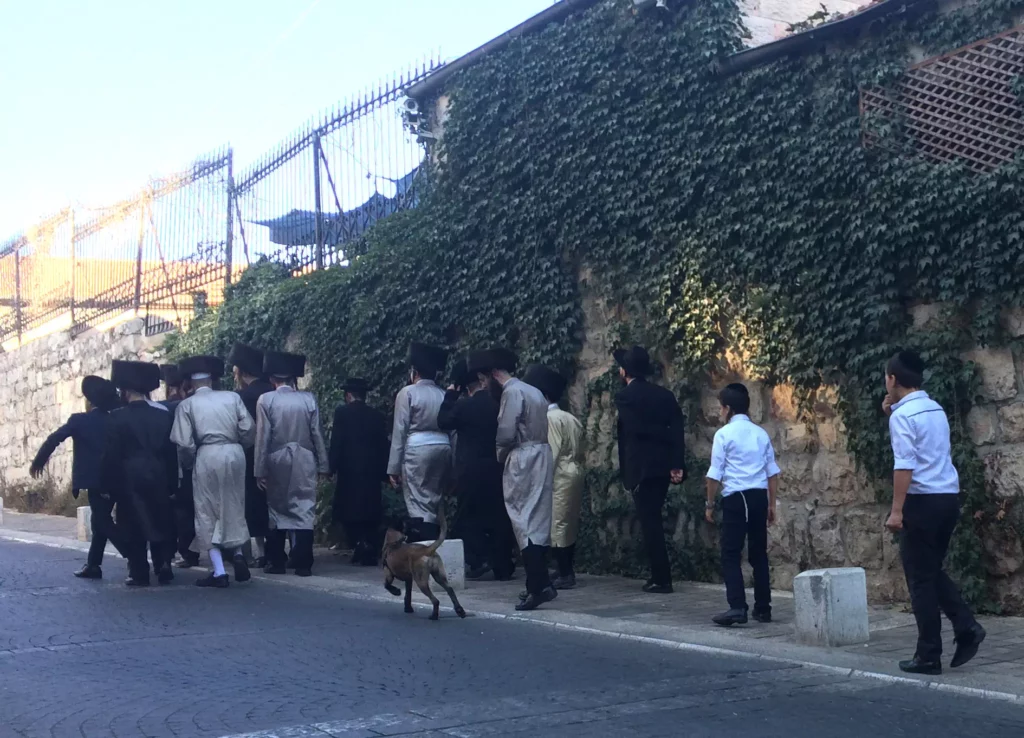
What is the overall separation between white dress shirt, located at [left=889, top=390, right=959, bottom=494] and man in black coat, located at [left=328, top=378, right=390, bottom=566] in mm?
6290

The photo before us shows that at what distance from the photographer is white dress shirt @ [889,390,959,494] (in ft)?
20.3

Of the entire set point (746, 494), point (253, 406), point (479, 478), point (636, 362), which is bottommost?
point (746, 494)

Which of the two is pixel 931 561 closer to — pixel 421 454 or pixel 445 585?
pixel 445 585

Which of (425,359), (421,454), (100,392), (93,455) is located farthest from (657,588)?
(100,392)

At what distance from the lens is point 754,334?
9.50 meters

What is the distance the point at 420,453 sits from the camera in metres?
10.6

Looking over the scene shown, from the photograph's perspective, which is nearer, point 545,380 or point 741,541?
point 741,541

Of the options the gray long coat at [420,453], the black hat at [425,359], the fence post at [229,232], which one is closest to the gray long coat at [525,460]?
the gray long coat at [420,453]

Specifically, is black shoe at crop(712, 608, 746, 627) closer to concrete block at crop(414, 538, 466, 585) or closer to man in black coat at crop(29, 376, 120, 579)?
concrete block at crop(414, 538, 466, 585)

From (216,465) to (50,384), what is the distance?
512 inches

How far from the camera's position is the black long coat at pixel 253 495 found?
11.6 metres

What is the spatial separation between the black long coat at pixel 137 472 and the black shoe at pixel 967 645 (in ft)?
22.0

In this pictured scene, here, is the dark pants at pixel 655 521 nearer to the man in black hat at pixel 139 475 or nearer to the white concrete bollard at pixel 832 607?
the white concrete bollard at pixel 832 607

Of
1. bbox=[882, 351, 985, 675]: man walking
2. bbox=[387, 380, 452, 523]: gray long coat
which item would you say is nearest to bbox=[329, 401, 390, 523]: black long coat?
bbox=[387, 380, 452, 523]: gray long coat
